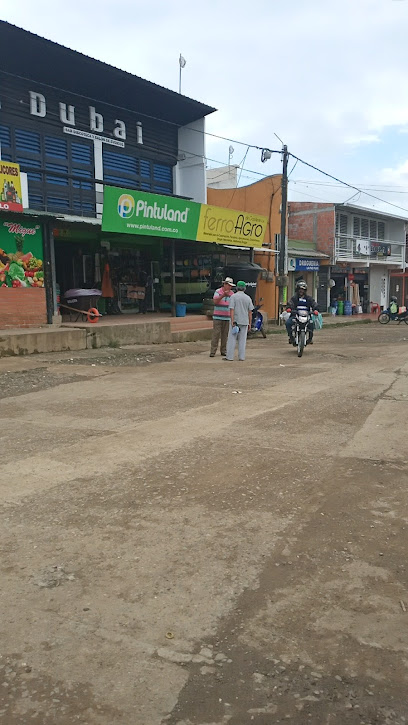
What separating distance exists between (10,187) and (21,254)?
65.8 inches

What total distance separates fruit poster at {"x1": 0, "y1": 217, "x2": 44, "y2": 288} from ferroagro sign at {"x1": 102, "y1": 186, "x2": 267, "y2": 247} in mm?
1756

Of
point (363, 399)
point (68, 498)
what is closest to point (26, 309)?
point (363, 399)

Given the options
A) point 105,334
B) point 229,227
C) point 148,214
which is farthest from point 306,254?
point 105,334

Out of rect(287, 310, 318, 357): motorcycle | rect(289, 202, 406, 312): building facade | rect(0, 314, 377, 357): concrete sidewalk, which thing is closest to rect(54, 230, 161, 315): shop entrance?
rect(0, 314, 377, 357): concrete sidewalk

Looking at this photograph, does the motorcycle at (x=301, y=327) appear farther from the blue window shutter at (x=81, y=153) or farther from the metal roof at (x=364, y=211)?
the metal roof at (x=364, y=211)

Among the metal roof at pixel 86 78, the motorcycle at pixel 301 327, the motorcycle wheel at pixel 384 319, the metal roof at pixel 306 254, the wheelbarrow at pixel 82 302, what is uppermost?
the metal roof at pixel 86 78

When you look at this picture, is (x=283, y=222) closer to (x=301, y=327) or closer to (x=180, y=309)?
(x=180, y=309)

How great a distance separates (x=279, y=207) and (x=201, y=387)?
16.3 metres

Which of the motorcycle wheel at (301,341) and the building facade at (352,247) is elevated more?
the building facade at (352,247)

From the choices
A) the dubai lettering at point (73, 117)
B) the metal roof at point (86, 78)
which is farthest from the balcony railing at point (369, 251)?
the dubai lettering at point (73, 117)

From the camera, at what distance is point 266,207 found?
2291 cm

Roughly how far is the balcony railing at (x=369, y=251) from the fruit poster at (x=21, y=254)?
66.0 ft

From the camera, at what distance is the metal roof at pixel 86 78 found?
48.9ft

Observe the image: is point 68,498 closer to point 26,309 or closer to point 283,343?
point 26,309
